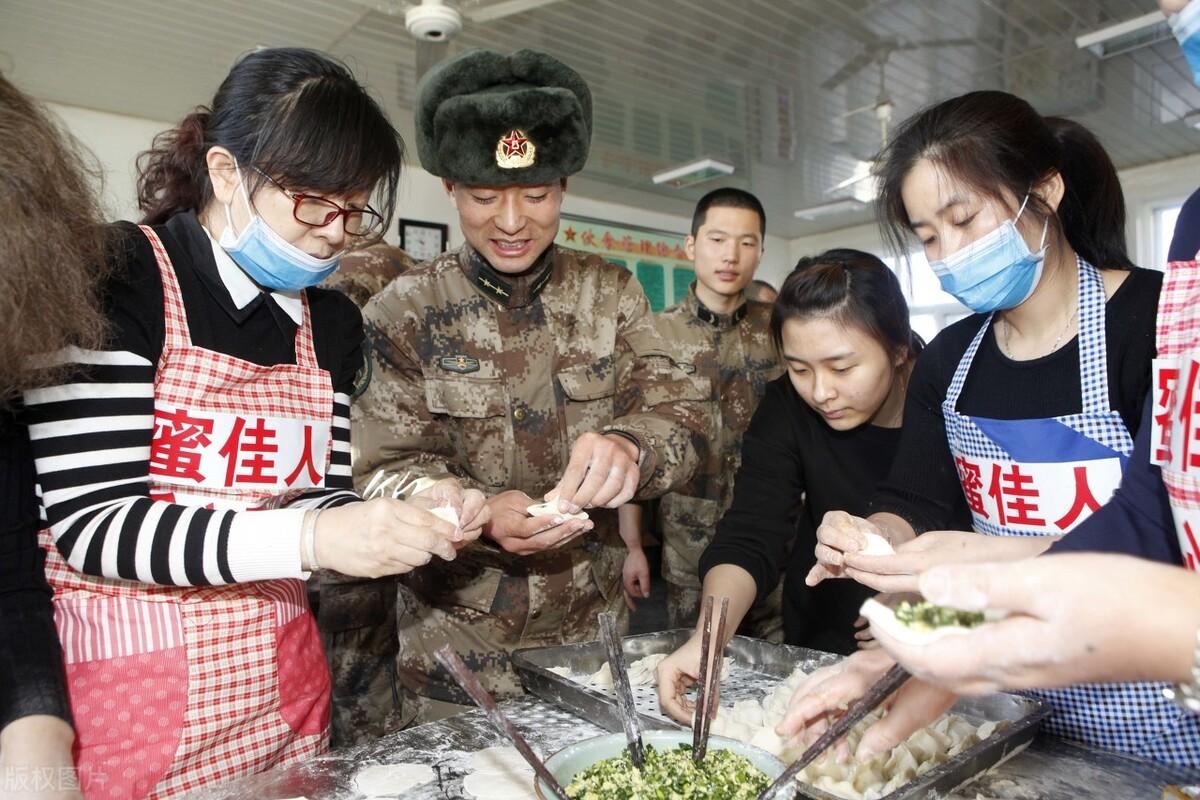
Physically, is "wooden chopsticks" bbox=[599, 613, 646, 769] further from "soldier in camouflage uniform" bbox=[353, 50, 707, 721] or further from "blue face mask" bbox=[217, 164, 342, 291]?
"blue face mask" bbox=[217, 164, 342, 291]

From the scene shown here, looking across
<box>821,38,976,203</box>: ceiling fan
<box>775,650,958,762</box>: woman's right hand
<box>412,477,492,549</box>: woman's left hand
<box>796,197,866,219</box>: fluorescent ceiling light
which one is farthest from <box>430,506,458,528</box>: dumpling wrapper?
<box>796,197,866,219</box>: fluorescent ceiling light

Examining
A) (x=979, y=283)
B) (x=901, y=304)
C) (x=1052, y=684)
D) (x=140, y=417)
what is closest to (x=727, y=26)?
(x=901, y=304)

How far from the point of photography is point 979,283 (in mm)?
1563

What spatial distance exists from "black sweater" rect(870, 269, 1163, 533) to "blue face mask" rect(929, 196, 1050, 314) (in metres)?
0.14

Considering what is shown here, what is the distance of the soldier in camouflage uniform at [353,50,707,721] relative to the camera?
1.86 metres

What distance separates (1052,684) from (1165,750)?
35.7 inches

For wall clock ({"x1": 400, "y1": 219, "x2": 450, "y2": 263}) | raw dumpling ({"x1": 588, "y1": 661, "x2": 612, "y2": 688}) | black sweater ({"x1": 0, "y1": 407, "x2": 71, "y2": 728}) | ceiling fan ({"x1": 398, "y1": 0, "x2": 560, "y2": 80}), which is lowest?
raw dumpling ({"x1": 588, "y1": 661, "x2": 612, "y2": 688})

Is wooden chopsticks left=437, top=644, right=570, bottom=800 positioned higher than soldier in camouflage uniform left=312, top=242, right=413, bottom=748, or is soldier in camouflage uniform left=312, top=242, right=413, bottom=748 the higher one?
wooden chopsticks left=437, top=644, right=570, bottom=800

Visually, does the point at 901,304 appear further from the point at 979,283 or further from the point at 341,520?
the point at 341,520

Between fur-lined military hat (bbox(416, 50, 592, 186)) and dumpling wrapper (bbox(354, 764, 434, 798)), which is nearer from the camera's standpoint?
dumpling wrapper (bbox(354, 764, 434, 798))

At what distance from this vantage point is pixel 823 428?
2.29m

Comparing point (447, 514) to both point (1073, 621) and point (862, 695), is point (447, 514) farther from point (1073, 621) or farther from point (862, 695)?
point (1073, 621)

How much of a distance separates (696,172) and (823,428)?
17.9ft

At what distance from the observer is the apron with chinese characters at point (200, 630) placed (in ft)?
3.84
